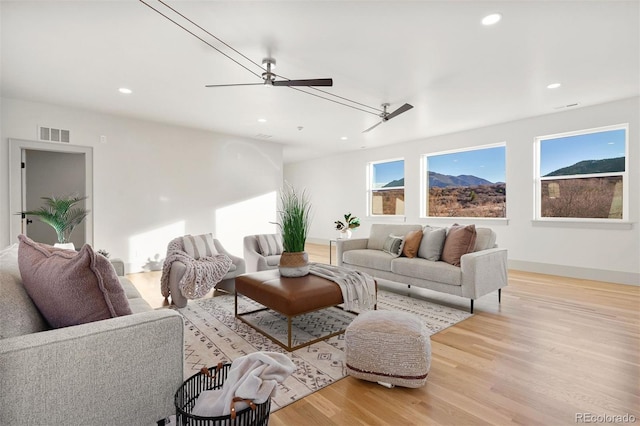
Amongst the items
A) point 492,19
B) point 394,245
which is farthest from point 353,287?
point 492,19

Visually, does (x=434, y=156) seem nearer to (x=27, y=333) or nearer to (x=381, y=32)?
(x=381, y=32)

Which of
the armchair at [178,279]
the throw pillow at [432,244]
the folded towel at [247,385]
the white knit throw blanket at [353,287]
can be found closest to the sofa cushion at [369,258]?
the throw pillow at [432,244]

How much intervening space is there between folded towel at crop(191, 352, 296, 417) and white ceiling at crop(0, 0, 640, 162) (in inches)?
94.5

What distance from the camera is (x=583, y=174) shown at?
483cm

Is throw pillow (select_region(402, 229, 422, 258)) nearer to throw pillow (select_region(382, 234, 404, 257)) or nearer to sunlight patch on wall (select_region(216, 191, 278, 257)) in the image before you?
throw pillow (select_region(382, 234, 404, 257))

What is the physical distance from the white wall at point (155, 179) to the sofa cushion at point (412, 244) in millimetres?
3917

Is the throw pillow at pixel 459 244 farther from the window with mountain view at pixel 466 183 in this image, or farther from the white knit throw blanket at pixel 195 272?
the window with mountain view at pixel 466 183

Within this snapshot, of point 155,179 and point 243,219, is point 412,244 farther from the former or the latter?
point 155,179

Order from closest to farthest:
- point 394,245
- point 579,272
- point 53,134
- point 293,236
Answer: point 293,236 → point 394,245 → point 53,134 → point 579,272

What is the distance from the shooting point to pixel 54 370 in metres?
1.02

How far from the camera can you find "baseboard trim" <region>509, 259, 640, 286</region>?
14.2ft

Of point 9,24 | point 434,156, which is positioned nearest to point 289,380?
point 9,24

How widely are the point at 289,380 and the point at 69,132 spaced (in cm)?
509

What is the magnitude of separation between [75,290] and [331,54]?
2.81m
